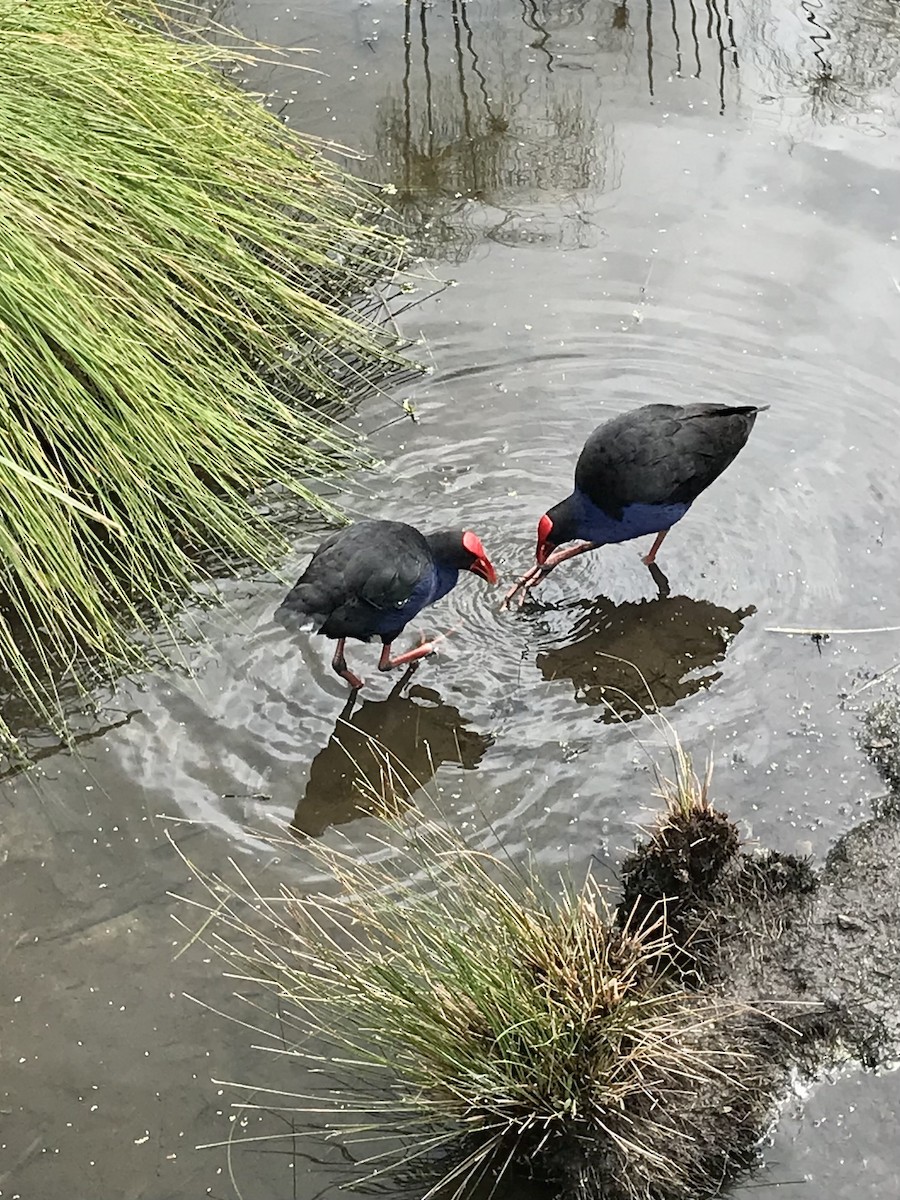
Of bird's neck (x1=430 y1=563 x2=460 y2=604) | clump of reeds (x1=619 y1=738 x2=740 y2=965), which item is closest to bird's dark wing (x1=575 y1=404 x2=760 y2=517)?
bird's neck (x1=430 y1=563 x2=460 y2=604)

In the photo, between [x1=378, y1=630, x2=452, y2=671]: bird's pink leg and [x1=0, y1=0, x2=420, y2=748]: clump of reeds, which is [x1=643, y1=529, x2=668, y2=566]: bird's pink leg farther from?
[x1=0, y1=0, x2=420, y2=748]: clump of reeds

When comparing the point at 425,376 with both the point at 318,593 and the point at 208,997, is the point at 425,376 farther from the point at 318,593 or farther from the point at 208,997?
the point at 208,997

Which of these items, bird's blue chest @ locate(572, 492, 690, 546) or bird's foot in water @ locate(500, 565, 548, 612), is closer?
bird's blue chest @ locate(572, 492, 690, 546)

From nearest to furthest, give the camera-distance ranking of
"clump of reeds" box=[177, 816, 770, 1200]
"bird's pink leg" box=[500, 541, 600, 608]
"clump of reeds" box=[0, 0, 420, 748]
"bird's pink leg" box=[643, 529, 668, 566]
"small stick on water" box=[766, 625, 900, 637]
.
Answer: "clump of reeds" box=[177, 816, 770, 1200]
"clump of reeds" box=[0, 0, 420, 748]
"small stick on water" box=[766, 625, 900, 637]
"bird's pink leg" box=[500, 541, 600, 608]
"bird's pink leg" box=[643, 529, 668, 566]

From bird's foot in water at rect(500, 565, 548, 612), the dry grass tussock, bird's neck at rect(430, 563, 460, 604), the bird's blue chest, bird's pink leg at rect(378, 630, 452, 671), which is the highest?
the bird's blue chest

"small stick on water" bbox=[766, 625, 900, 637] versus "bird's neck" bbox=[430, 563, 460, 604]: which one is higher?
"bird's neck" bbox=[430, 563, 460, 604]

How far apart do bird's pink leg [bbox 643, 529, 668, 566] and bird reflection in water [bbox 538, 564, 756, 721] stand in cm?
12

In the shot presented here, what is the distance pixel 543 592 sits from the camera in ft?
13.1

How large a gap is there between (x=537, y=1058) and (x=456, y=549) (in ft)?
5.38

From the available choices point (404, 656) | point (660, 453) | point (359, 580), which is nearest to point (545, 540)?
point (660, 453)

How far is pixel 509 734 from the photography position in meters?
3.55

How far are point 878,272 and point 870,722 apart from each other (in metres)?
2.37

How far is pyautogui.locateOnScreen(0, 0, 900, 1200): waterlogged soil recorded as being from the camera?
2809 mm

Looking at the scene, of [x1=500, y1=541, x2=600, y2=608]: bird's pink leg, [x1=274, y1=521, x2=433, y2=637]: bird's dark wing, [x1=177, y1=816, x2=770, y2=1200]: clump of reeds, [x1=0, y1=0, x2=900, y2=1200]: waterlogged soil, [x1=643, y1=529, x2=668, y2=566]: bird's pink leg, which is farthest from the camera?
[x1=643, y1=529, x2=668, y2=566]: bird's pink leg
